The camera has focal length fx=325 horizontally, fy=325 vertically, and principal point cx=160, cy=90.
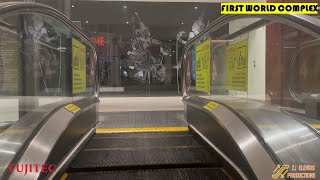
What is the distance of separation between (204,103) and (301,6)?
1351mm

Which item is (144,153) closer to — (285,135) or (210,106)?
(210,106)

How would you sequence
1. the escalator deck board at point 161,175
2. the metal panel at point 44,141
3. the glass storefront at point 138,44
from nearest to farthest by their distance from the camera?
the metal panel at point 44,141 < the escalator deck board at point 161,175 < the glass storefront at point 138,44

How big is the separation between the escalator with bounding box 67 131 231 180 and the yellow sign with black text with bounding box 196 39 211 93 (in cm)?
79

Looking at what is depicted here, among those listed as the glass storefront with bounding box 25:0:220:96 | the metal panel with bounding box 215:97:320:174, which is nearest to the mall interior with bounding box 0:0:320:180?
the metal panel with bounding box 215:97:320:174

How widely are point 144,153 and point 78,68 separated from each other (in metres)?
1.40

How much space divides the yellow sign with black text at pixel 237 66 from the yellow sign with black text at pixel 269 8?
0.33 metres

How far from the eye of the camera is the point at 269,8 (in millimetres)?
2594

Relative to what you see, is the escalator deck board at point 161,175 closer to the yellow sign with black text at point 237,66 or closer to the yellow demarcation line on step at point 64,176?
the yellow demarcation line on step at point 64,176

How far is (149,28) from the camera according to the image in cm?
1141

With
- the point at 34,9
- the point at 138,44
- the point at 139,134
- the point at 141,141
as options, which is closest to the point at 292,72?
the point at 139,134

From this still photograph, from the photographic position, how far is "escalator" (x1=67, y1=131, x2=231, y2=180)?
2.57 meters

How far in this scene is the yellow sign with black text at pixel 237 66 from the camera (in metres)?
2.99

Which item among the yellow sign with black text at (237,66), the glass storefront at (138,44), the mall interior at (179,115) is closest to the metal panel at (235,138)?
the mall interior at (179,115)

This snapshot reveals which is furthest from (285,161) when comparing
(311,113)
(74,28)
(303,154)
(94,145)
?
(311,113)
